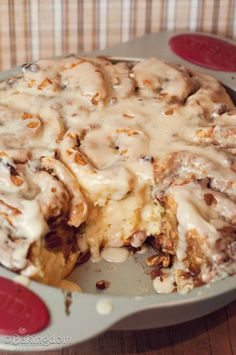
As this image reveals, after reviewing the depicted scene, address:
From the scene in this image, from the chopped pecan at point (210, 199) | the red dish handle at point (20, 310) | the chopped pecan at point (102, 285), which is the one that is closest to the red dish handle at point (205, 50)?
the chopped pecan at point (210, 199)

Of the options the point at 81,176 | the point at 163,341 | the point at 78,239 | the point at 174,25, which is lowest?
the point at 163,341

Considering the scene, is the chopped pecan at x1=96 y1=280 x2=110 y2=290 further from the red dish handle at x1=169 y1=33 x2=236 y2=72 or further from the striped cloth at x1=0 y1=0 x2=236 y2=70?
the striped cloth at x1=0 y1=0 x2=236 y2=70

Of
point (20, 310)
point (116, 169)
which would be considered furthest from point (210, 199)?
point (20, 310)

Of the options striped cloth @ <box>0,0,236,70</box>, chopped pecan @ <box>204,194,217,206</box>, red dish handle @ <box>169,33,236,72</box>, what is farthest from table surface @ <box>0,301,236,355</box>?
striped cloth @ <box>0,0,236,70</box>

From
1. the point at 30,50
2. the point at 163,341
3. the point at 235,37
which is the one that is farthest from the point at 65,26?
the point at 163,341

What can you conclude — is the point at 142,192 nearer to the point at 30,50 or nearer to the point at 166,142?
the point at 166,142

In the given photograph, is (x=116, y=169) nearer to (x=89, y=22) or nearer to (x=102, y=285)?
(x=102, y=285)
